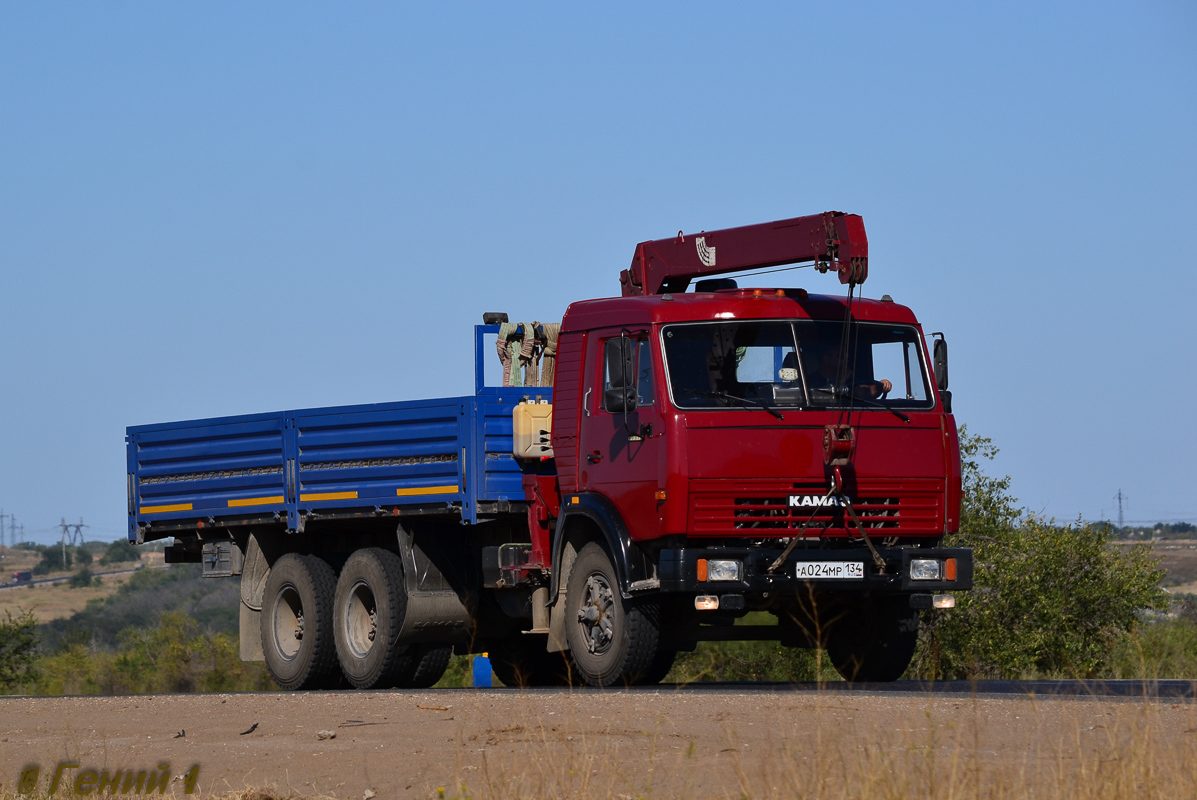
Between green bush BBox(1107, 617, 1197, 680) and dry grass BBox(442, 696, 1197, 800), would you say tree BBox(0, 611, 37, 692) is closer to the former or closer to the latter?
green bush BBox(1107, 617, 1197, 680)

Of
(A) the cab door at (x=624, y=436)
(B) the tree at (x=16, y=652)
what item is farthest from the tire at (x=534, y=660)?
(B) the tree at (x=16, y=652)

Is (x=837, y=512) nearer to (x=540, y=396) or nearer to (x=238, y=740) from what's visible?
(x=540, y=396)

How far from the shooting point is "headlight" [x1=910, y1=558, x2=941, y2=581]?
12.5 m

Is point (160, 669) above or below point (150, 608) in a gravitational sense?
above

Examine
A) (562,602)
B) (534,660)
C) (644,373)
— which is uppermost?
(644,373)

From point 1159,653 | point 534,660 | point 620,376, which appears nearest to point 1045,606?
point 1159,653

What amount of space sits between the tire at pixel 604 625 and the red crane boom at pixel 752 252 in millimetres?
2790

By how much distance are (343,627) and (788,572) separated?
586 cm

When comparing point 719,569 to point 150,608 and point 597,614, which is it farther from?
point 150,608

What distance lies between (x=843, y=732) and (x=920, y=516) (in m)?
4.47

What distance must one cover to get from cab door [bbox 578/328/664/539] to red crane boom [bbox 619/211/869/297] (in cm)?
147

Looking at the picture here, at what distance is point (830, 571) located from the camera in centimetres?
1225

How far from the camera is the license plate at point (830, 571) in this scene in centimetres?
1218

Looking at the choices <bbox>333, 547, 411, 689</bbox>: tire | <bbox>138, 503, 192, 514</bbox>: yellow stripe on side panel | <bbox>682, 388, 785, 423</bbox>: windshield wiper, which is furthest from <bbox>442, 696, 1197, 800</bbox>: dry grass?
<bbox>138, 503, 192, 514</bbox>: yellow stripe on side panel
